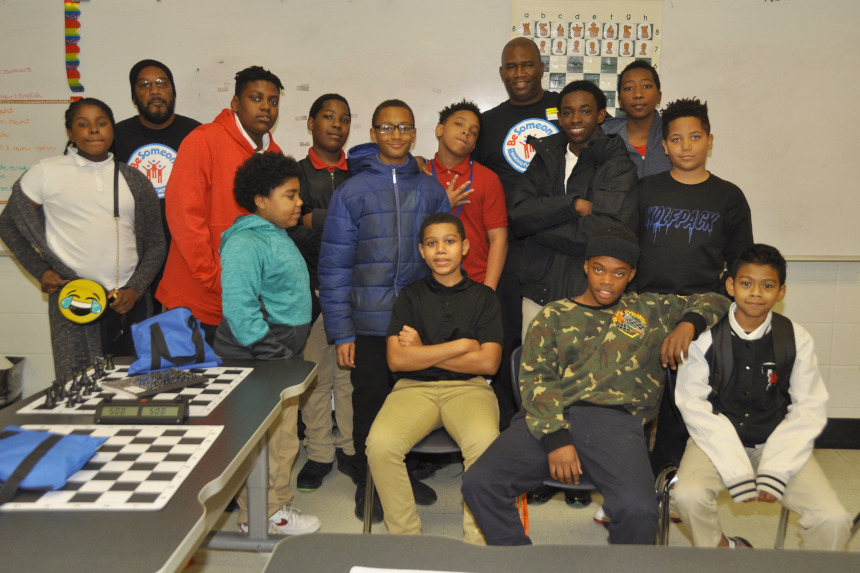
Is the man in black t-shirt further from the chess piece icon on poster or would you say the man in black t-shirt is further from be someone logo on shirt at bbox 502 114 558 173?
the chess piece icon on poster

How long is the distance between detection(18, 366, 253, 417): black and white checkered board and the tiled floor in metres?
0.84

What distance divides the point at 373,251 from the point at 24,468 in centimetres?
158

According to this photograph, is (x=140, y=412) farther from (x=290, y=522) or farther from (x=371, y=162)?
(x=371, y=162)

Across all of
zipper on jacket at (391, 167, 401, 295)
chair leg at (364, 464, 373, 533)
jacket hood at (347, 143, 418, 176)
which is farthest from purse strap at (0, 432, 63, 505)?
jacket hood at (347, 143, 418, 176)

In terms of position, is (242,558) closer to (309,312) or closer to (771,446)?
(309,312)

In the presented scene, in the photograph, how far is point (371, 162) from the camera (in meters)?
2.66

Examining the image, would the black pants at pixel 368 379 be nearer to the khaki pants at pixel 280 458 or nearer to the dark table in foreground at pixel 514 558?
the khaki pants at pixel 280 458

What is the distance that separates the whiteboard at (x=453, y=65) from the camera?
3.52m

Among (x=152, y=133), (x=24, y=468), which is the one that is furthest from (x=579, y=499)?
(x=152, y=133)

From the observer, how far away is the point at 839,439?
3.74 meters

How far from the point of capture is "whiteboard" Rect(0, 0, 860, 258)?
3516 mm

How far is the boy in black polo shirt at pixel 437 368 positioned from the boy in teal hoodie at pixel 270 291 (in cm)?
42

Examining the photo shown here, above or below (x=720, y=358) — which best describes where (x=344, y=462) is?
below

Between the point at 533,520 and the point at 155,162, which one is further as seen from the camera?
the point at 155,162
